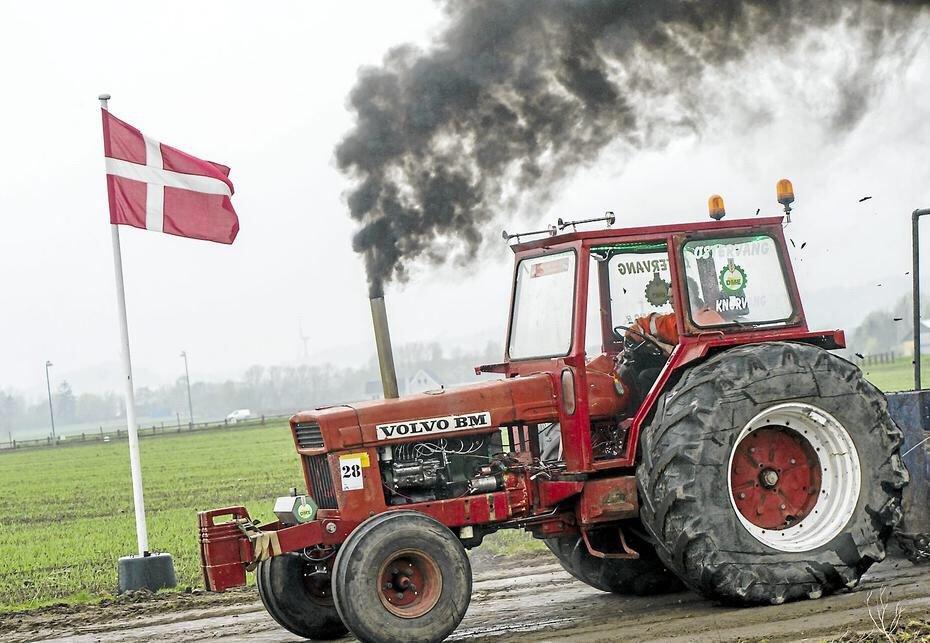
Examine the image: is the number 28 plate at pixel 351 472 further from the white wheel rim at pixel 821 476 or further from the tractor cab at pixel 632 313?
the white wheel rim at pixel 821 476

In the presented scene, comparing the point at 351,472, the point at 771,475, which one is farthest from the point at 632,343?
the point at 351,472

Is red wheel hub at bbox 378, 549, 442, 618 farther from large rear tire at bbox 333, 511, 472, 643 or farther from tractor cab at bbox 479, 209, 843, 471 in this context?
tractor cab at bbox 479, 209, 843, 471

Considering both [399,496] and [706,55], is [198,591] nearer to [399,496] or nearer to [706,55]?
[399,496]

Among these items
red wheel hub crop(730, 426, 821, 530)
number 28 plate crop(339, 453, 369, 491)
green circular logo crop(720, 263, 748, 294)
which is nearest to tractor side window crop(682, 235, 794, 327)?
green circular logo crop(720, 263, 748, 294)

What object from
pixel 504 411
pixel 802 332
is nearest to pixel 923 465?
pixel 802 332

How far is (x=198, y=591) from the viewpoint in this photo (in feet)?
35.7

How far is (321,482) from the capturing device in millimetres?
8375

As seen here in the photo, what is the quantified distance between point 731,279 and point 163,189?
6.06m

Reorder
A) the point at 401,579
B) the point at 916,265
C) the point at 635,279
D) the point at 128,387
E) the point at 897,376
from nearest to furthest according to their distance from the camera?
the point at 401,579 < the point at 635,279 < the point at 916,265 < the point at 128,387 < the point at 897,376

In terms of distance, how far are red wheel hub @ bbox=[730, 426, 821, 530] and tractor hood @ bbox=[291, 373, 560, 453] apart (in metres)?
1.37

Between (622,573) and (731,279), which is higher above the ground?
(731,279)

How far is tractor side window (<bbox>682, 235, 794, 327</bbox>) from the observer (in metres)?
8.69

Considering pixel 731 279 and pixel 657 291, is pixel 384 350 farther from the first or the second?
pixel 731 279

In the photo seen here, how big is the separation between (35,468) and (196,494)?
71.4 ft
